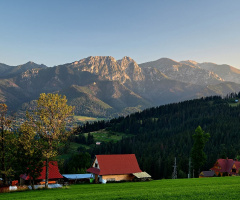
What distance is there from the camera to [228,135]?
199m

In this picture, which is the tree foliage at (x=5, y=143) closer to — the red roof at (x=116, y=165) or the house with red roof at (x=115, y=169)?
the house with red roof at (x=115, y=169)

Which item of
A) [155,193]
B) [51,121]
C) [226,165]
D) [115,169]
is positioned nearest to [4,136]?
[51,121]

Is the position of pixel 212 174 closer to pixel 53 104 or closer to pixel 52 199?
pixel 53 104

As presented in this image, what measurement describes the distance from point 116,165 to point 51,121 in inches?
1248

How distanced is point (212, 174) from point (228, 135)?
105m

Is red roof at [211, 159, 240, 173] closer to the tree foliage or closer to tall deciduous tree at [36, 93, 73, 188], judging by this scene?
tall deciduous tree at [36, 93, 73, 188]

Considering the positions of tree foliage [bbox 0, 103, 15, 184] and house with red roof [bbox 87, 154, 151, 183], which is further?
house with red roof [bbox 87, 154, 151, 183]

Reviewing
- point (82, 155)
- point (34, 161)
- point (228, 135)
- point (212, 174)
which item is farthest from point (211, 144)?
point (34, 161)

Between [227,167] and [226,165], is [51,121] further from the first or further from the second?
[226,165]

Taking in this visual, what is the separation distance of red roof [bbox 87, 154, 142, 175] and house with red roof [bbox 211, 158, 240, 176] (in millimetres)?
45438

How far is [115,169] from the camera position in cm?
7338

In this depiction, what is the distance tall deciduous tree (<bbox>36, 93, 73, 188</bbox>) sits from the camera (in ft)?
164

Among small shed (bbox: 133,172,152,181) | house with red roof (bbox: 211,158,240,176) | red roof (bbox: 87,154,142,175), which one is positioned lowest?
house with red roof (bbox: 211,158,240,176)

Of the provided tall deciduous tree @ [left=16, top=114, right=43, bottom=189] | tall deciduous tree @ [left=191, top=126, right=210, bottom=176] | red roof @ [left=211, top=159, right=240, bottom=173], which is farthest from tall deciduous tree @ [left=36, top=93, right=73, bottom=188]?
red roof @ [left=211, top=159, right=240, bottom=173]
